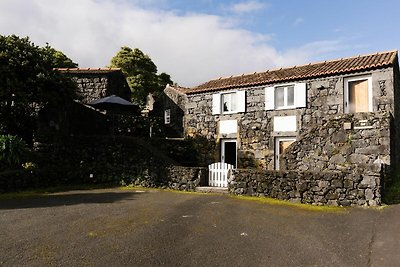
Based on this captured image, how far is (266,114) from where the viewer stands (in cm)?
1564

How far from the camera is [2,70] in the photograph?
1240cm

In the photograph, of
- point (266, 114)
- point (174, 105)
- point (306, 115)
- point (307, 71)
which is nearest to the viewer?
point (306, 115)

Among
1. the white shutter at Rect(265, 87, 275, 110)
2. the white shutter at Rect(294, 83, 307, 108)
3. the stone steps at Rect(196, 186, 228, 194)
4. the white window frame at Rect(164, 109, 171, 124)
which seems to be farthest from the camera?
the white window frame at Rect(164, 109, 171, 124)

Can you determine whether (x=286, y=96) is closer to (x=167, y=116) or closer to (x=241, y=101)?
(x=241, y=101)

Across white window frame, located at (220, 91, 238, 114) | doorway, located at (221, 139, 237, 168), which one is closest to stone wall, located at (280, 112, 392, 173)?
doorway, located at (221, 139, 237, 168)

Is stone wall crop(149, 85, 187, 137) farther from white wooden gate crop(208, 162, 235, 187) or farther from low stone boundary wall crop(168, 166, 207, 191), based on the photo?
white wooden gate crop(208, 162, 235, 187)

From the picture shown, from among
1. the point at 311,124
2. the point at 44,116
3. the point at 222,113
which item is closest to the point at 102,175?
the point at 44,116

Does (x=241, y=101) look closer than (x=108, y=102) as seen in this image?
Yes

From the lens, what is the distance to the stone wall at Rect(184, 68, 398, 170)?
41.4 feet

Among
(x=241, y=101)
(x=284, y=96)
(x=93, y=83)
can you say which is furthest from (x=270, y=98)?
(x=93, y=83)

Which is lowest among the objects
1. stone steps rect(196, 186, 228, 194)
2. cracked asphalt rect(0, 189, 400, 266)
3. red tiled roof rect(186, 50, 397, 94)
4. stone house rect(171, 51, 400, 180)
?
cracked asphalt rect(0, 189, 400, 266)

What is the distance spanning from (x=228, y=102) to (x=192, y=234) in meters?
11.6

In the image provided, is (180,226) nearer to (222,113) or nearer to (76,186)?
(76,186)

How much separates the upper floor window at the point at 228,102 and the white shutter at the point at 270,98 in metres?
1.43
